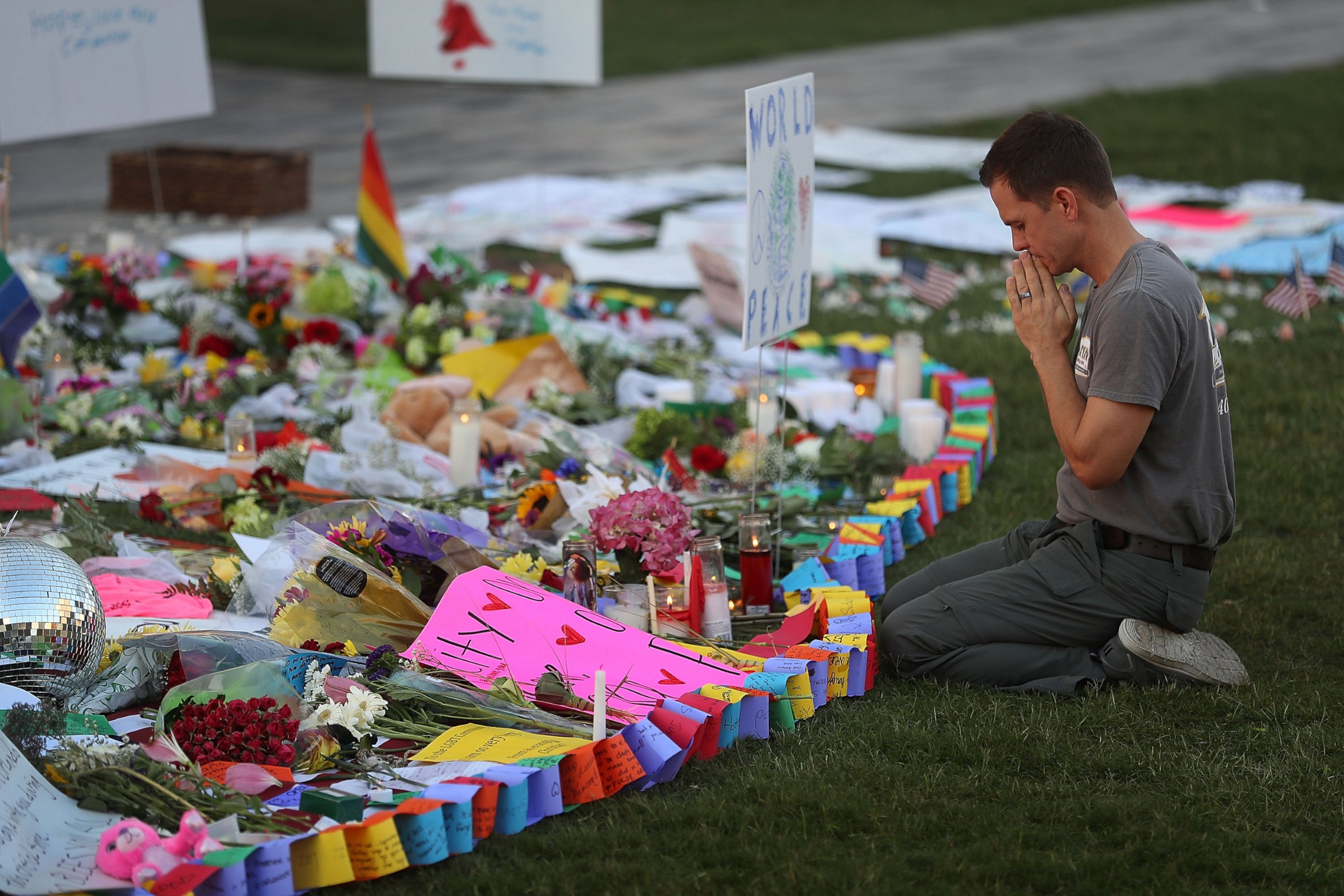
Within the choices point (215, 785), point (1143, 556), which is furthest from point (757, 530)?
point (215, 785)

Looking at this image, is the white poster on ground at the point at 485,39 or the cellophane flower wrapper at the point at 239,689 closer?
the cellophane flower wrapper at the point at 239,689

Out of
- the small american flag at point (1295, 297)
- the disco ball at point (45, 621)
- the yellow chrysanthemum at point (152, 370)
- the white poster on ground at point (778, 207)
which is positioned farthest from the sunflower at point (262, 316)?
the small american flag at point (1295, 297)

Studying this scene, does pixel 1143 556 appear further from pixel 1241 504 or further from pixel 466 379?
pixel 466 379

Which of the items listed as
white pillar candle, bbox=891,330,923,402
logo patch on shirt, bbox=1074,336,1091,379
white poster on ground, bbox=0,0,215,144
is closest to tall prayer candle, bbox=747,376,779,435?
white pillar candle, bbox=891,330,923,402

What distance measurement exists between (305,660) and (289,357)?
3.66 meters

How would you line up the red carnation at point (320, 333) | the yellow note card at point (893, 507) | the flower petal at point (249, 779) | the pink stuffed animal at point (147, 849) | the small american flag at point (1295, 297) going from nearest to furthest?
the pink stuffed animal at point (147, 849), the flower petal at point (249, 779), the yellow note card at point (893, 507), the red carnation at point (320, 333), the small american flag at point (1295, 297)

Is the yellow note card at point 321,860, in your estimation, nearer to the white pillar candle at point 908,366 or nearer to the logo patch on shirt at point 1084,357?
the logo patch on shirt at point 1084,357

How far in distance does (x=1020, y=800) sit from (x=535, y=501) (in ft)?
6.75

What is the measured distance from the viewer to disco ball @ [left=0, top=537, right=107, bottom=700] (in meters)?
3.04

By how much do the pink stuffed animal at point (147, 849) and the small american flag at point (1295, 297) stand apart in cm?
674

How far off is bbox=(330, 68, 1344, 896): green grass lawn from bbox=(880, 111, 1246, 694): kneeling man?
93mm

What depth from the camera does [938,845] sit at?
2.86m

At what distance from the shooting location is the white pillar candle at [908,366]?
240 inches

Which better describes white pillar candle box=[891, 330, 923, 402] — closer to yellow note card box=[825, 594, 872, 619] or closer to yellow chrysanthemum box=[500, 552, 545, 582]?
yellow note card box=[825, 594, 872, 619]
